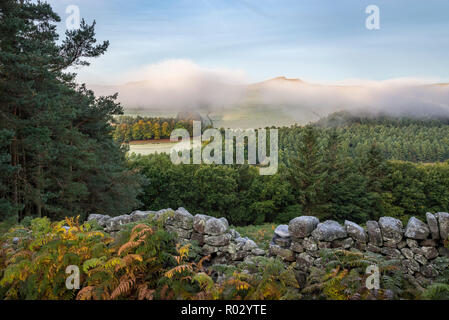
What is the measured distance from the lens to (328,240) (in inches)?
237

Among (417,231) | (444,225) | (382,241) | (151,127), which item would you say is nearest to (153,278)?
(382,241)

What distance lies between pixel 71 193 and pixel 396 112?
150 meters

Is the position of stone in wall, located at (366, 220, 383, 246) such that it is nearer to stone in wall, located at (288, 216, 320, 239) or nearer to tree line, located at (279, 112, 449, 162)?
stone in wall, located at (288, 216, 320, 239)

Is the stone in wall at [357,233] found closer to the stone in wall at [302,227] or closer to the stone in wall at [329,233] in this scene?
the stone in wall at [329,233]

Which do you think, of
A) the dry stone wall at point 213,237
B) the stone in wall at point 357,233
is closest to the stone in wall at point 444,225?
the stone in wall at point 357,233

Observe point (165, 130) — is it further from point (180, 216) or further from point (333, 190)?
point (180, 216)

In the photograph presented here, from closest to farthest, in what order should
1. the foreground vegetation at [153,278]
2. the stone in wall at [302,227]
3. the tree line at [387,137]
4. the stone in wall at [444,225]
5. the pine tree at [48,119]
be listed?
the foreground vegetation at [153,278] < the stone in wall at [444,225] < the stone in wall at [302,227] < the pine tree at [48,119] < the tree line at [387,137]

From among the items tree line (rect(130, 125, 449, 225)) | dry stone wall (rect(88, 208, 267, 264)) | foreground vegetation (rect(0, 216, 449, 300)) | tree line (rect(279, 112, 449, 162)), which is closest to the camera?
foreground vegetation (rect(0, 216, 449, 300))

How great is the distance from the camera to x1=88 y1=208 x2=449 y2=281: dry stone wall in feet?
18.8

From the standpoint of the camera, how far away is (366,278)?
164 inches

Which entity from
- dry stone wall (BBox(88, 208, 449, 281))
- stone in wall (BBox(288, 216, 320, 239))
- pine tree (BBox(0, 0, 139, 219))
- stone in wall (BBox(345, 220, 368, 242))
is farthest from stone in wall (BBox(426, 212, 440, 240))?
pine tree (BBox(0, 0, 139, 219))

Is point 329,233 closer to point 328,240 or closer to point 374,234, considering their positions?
point 328,240

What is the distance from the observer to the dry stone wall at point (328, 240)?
18.8 ft
